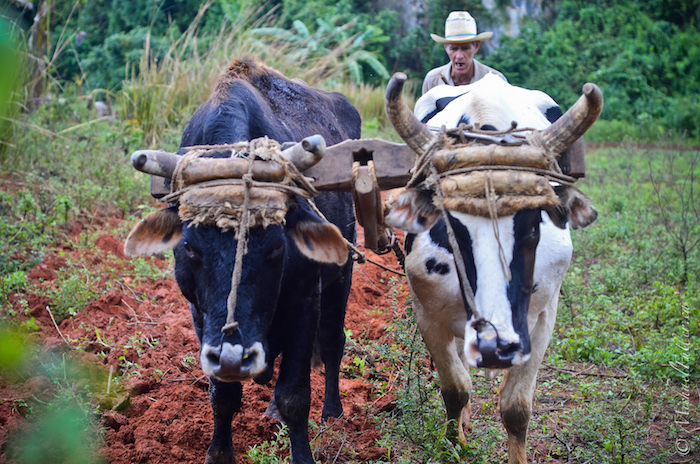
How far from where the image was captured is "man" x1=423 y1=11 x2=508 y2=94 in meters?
5.39

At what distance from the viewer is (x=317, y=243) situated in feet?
10.1

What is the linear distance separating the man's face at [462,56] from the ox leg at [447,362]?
2.69 m

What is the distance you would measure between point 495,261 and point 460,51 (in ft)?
10.5

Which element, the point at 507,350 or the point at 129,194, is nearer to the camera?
the point at 507,350

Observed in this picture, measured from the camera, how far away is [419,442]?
3.59 meters

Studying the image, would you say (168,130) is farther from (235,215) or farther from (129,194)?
(235,215)

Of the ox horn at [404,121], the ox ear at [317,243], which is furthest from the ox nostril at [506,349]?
the ox horn at [404,121]

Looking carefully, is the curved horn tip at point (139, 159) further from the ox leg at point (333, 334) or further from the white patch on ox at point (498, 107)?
the ox leg at point (333, 334)

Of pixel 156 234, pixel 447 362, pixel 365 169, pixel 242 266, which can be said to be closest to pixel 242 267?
pixel 242 266

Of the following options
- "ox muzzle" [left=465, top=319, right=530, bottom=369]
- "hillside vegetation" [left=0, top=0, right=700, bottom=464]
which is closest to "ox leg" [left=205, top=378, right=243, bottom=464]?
"hillside vegetation" [left=0, top=0, right=700, bottom=464]

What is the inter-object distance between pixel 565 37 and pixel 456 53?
14838 millimetres

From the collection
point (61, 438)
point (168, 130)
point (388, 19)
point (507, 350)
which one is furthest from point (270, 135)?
point (388, 19)

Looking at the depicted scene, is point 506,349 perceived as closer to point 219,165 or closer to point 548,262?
point 548,262

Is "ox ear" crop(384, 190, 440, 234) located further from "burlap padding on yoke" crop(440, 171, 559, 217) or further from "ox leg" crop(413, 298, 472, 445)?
"ox leg" crop(413, 298, 472, 445)
